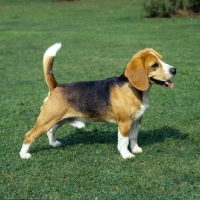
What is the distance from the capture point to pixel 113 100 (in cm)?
645

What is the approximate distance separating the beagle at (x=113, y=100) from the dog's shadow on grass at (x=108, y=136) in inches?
19.9

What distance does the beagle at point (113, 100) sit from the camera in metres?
6.24

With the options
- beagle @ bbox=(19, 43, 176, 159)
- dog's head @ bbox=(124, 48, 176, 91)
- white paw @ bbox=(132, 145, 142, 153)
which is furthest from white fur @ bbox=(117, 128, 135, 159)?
dog's head @ bbox=(124, 48, 176, 91)

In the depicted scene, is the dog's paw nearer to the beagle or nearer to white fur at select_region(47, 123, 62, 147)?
the beagle

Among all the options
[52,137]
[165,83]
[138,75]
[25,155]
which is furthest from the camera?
[52,137]

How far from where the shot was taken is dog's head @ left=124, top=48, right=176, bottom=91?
20.3ft

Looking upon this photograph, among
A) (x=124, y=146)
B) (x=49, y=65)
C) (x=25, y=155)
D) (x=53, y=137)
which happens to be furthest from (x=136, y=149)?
(x=49, y=65)

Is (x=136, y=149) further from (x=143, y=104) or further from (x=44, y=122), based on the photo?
(x=44, y=122)

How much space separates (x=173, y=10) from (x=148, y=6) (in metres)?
1.45

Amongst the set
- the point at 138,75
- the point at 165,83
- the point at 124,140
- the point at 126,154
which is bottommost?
the point at 126,154

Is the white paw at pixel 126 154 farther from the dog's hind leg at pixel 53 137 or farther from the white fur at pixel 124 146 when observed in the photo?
the dog's hind leg at pixel 53 137

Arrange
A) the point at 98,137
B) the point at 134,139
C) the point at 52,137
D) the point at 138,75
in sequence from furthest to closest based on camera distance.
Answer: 1. the point at 98,137
2. the point at 52,137
3. the point at 134,139
4. the point at 138,75

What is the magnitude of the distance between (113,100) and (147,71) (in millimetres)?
566

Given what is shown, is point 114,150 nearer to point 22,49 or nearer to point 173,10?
point 22,49
